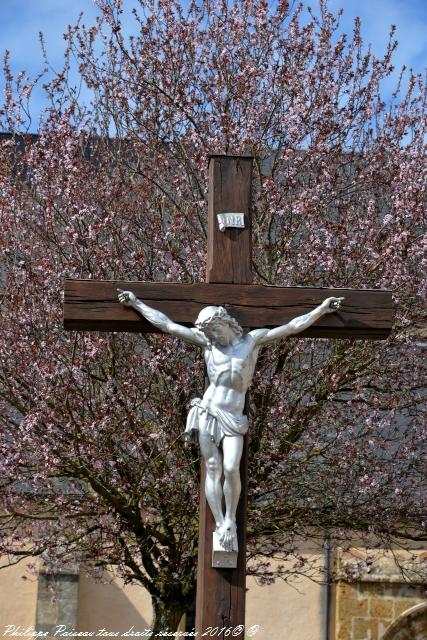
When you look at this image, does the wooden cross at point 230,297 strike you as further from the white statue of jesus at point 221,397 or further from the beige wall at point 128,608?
the beige wall at point 128,608

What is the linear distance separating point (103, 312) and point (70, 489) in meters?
4.94

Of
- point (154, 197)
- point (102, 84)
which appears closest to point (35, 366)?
point (154, 197)

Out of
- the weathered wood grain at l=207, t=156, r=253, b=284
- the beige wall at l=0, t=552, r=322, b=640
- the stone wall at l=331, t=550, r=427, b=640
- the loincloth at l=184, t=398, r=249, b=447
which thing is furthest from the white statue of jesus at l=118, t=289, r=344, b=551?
the stone wall at l=331, t=550, r=427, b=640

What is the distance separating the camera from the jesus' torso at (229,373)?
20.2ft

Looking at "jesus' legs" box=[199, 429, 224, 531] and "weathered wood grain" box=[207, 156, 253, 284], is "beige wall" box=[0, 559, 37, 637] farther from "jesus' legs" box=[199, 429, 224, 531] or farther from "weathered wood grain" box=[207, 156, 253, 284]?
"jesus' legs" box=[199, 429, 224, 531]

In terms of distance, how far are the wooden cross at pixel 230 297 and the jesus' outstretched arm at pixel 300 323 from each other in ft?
0.19

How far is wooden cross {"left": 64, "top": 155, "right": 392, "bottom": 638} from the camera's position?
21.2 feet

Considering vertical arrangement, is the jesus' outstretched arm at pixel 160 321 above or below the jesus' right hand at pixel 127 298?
below

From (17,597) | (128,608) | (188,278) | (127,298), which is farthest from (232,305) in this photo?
(17,597)

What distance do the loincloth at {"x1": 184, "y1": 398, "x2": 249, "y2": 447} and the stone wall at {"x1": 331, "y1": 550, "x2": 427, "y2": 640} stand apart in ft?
28.2

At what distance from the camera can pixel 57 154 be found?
1119cm

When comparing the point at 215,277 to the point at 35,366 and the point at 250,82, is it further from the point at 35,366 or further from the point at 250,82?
the point at 250,82

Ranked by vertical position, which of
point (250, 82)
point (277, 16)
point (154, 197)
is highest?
point (277, 16)

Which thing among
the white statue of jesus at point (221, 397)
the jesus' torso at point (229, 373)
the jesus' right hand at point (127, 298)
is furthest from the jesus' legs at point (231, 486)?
the jesus' right hand at point (127, 298)
